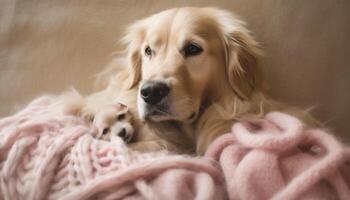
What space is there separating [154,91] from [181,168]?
23cm

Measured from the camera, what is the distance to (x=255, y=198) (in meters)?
0.78

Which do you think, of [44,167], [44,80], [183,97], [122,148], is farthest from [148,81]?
[44,80]

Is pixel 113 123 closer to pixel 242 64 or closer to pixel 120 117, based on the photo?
pixel 120 117

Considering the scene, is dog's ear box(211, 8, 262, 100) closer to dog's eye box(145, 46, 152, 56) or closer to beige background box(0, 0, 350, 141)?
beige background box(0, 0, 350, 141)

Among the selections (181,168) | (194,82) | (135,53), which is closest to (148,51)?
(135,53)

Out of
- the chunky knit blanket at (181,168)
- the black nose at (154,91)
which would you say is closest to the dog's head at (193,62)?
the black nose at (154,91)

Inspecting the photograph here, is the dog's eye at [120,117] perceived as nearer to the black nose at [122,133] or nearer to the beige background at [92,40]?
the black nose at [122,133]

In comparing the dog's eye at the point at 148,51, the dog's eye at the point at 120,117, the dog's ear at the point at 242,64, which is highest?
the dog's eye at the point at 148,51

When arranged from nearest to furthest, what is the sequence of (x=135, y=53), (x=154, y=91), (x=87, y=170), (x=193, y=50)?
(x=87, y=170) < (x=154, y=91) < (x=193, y=50) < (x=135, y=53)

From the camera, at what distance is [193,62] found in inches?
42.1

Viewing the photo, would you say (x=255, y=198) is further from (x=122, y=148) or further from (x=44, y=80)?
(x=44, y=80)

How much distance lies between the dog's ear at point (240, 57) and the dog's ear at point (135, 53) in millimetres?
219

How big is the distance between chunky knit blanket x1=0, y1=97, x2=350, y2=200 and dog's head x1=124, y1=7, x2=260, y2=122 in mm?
147

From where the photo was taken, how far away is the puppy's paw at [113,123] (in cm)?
101
